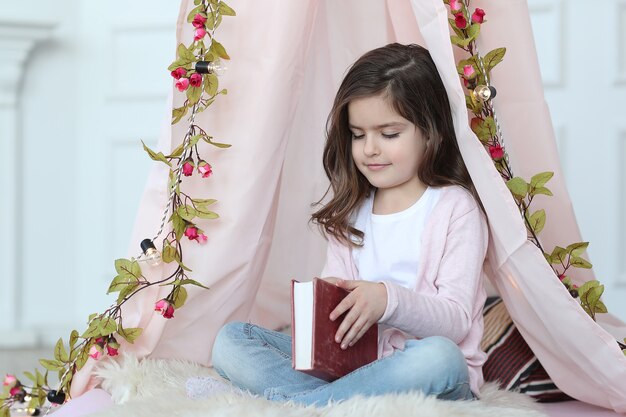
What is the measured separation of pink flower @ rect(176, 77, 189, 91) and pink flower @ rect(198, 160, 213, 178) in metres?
0.12

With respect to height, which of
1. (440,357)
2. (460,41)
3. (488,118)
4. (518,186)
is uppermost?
(460,41)

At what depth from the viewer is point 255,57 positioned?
1.44 m

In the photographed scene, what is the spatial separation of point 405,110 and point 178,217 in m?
0.41

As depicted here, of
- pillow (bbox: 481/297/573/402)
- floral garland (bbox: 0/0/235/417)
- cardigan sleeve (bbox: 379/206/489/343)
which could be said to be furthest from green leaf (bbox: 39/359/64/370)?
pillow (bbox: 481/297/573/402)

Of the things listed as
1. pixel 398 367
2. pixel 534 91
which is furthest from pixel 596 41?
pixel 398 367

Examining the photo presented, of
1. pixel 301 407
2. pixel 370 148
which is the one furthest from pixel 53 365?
pixel 370 148

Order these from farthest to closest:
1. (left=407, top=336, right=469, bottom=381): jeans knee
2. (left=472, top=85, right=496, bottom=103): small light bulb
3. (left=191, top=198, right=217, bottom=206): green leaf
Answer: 1. (left=191, top=198, right=217, bottom=206): green leaf
2. (left=472, top=85, right=496, bottom=103): small light bulb
3. (left=407, top=336, right=469, bottom=381): jeans knee

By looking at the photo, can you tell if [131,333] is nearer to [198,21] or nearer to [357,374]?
[357,374]

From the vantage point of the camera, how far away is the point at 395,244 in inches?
55.1

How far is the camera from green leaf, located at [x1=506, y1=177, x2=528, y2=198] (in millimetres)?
1308

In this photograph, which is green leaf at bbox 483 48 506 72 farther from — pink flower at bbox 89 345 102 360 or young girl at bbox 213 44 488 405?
pink flower at bbox 89 345 102 360

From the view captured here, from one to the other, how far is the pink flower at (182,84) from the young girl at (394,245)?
0.25 meters

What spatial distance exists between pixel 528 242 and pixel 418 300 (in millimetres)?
186

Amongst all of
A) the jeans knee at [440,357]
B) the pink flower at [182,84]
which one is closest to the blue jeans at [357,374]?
the jeans knee at [440,357]
